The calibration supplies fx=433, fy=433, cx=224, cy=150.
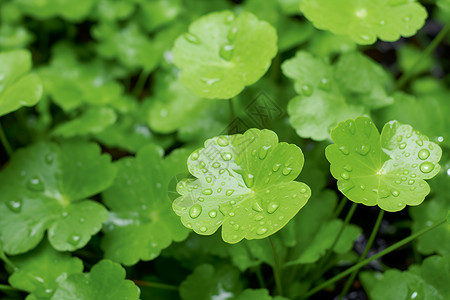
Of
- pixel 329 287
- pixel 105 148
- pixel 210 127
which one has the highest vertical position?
pixel 210 127

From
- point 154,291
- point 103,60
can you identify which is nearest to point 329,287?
point 154,291

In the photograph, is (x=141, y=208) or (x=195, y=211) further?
(x=141, y=208)

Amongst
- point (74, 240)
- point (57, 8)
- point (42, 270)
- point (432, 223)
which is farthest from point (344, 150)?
point (57, 8)

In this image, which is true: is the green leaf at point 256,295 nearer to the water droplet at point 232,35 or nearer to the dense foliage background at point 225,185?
the dense foliage background at point 225,185

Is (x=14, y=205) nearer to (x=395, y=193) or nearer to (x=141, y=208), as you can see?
(x=141, y=208)

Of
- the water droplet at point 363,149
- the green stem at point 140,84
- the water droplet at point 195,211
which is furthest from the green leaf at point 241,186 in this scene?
the green stem at point 140,84

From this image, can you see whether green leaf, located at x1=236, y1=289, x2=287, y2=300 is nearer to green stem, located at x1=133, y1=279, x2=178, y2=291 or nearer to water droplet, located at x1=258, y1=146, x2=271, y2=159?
green stem, located at x1=133, y1=279, x2=178, y2=291

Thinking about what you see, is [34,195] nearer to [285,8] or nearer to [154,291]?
[154,291]
